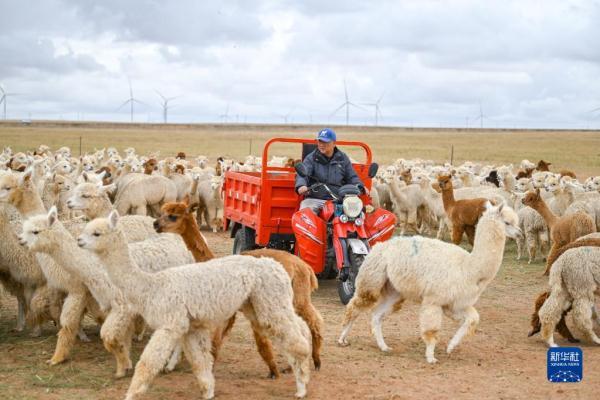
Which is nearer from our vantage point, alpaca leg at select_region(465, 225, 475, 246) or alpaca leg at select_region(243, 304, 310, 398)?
alpaca leg at select_region(243, 304, 310, 398)

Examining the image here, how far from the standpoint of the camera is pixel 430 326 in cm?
807

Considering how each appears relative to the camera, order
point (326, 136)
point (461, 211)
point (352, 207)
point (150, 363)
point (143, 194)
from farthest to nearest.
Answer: point (143, 194) → point (461, 211) → point (326, 136) → point (352, 207) → point (150, 363)

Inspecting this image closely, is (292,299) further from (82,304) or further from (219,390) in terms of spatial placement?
(82,304)

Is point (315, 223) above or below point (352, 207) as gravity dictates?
→ below

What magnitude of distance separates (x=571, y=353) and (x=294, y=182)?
481 cm

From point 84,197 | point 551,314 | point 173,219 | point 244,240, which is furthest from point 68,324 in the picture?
point 551,314

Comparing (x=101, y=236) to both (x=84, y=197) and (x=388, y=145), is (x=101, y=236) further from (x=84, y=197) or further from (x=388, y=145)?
(x=388, y=145)

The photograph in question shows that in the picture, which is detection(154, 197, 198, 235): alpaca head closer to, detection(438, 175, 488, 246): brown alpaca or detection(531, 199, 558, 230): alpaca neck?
detection(531, 199, 558, 230): alpaca neck

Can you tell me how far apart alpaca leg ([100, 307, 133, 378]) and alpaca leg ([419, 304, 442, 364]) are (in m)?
2.77

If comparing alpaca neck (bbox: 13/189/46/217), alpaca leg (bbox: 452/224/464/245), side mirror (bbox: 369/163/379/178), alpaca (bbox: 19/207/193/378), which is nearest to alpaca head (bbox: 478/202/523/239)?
side mirror (bbox: 369/163/379/178)

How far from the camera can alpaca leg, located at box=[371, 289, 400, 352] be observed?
8664 millimetres

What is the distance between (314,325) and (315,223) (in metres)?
3.06

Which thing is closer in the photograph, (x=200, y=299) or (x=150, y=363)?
(x=150, y=363)

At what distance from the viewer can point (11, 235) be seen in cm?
882
